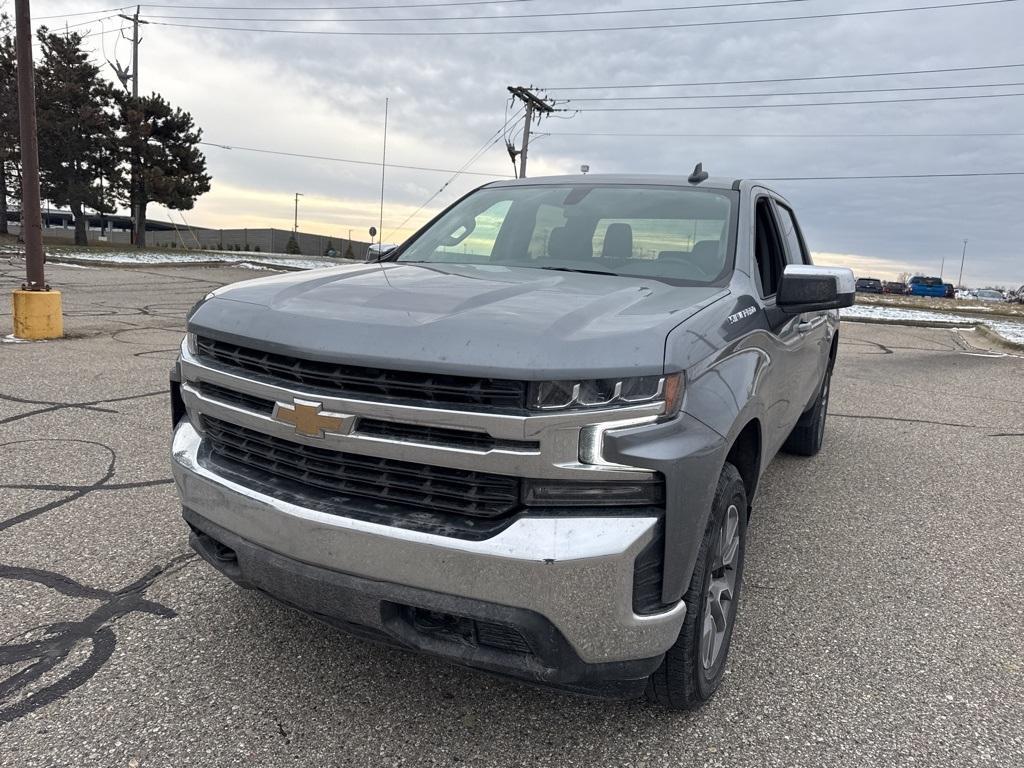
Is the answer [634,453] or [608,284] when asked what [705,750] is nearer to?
[634,453]

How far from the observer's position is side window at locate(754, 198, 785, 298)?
135 inches

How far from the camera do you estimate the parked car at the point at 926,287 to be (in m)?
56.9

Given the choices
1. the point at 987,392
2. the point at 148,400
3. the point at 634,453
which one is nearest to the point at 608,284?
the point at 634,453

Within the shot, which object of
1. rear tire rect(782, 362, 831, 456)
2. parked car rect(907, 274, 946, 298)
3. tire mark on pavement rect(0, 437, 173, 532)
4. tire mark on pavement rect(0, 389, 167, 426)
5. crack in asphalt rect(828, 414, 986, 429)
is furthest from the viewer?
parked car rect(907, 274, 946, 298)

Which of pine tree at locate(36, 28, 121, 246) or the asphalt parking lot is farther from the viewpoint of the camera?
pine tree at locate(36, 28, 121, 246)

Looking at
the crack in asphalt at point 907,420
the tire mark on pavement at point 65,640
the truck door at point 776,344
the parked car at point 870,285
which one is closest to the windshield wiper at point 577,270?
the truck door at point 776,344

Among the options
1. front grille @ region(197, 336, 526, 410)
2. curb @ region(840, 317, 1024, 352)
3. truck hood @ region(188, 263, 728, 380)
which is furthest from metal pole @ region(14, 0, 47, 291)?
curb @ region(840, 317, 1024, 352)

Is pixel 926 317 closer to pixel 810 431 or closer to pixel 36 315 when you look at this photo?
pixel 810 431

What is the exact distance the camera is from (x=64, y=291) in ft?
49.2

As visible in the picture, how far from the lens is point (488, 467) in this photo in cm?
190

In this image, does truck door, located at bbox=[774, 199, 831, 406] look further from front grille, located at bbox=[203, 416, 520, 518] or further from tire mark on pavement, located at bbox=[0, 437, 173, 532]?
A: tire mark on pavement, located at bbox=[0, 437, 173, 532]

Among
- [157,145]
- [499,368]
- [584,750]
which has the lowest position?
[584,750]

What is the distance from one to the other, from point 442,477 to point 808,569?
2392mm

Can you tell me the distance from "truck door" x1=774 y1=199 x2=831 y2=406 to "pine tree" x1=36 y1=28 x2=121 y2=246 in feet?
118
